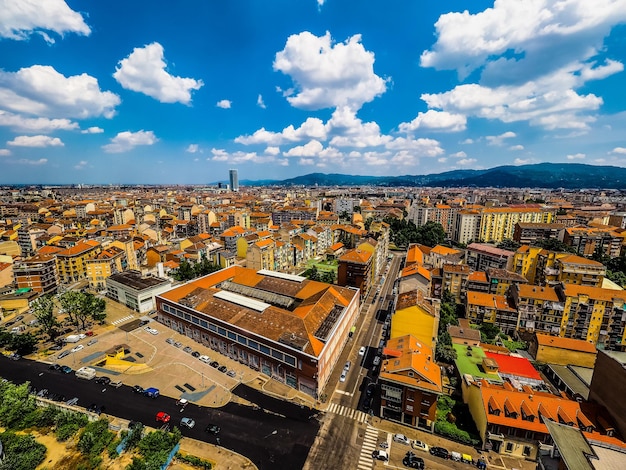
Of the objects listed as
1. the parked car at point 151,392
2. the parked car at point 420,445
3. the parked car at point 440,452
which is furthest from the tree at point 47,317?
the parked car at point 440,452

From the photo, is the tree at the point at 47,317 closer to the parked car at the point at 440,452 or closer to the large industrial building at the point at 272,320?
the large industrial building at the point at 272,320

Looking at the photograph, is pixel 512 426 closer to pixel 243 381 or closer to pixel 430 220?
pixel 243 381

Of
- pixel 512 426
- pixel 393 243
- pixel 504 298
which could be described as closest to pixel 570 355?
pixel 504 298

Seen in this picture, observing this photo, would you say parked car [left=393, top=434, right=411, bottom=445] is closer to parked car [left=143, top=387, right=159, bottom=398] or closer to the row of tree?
parked car [left=143, top=387, right=159, bottom=398]

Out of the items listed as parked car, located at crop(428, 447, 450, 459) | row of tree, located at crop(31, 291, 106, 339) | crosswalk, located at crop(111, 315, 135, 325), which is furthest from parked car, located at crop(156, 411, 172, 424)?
crosswalk, located at crop(111, 315, 135, 325)

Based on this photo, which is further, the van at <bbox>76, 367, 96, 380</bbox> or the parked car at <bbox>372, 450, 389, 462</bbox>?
the van at <bbox>76, 367, 96, 380</bbox>

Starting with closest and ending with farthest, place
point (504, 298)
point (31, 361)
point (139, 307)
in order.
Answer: point (31, 361)
point (504, 298)
point (139, 307)
